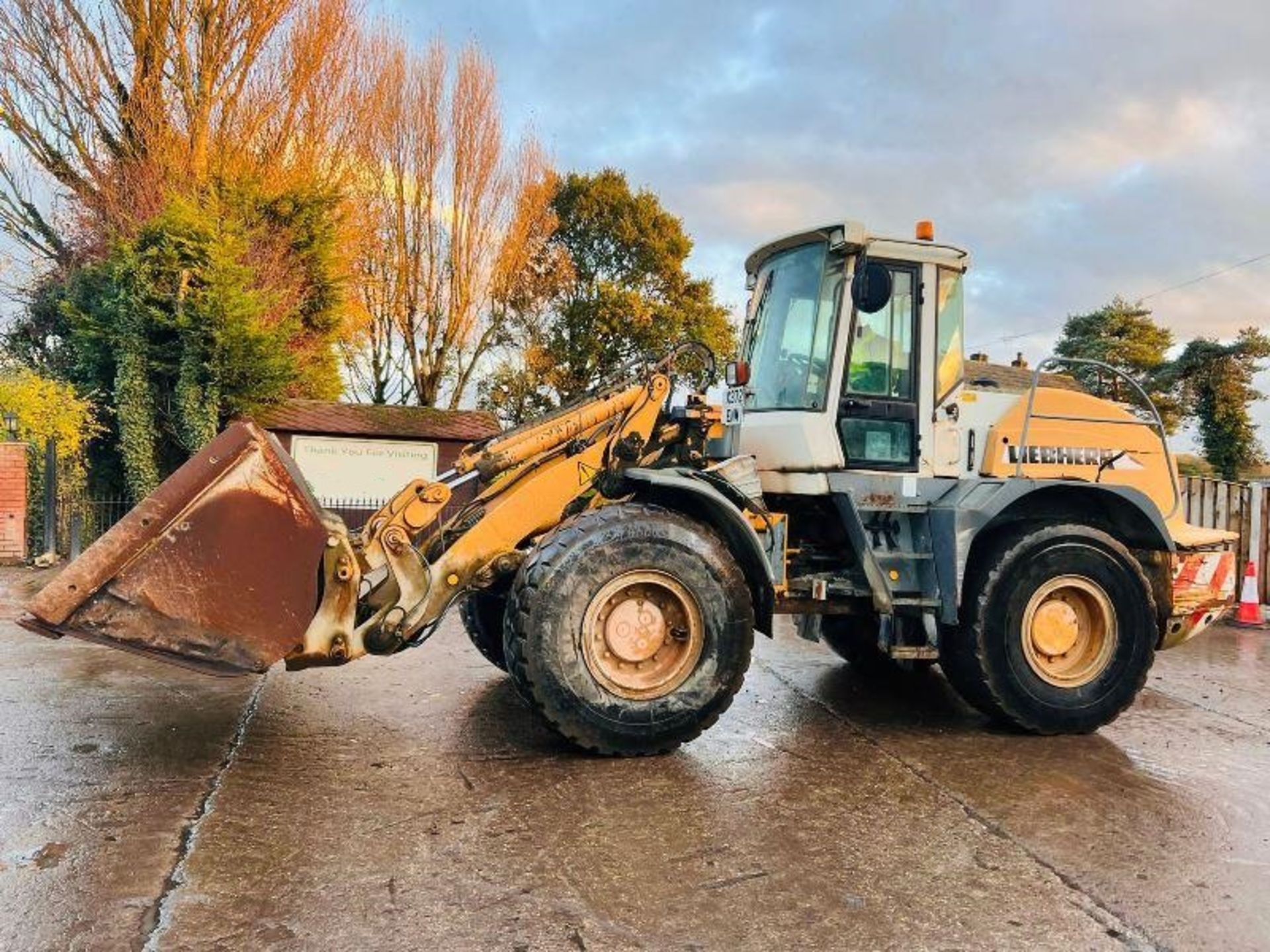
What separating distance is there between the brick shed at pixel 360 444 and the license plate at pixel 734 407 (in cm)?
1077

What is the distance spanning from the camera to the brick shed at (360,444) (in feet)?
51.6

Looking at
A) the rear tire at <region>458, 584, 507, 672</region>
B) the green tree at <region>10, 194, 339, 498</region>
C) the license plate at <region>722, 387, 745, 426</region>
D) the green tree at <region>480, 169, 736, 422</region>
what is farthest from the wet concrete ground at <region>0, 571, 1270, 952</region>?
the green tree at <region>480, 169, 736, 422</region>

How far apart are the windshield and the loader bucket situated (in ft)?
9.22

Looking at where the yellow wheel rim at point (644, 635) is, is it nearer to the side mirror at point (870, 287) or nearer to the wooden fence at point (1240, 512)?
the side mirror at point (870, 287)

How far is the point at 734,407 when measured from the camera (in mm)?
6031

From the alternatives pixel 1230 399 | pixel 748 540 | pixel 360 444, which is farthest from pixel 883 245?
pixel 1230 399

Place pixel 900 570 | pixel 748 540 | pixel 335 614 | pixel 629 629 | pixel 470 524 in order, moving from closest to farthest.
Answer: pixel 335 614 → pixel 629 629 → pixel 748 540 → pixel 470 524 → pixel 900 570

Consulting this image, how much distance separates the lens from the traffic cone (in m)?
10.1

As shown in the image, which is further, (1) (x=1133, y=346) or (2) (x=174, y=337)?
(1) (x=1133, y=346)

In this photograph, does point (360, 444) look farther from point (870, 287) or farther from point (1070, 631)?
point (1070, 631)

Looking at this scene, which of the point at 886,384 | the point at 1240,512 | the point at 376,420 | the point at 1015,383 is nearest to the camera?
the point at 886,384

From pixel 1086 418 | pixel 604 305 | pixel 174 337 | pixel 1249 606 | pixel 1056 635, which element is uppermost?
pixel 604 305

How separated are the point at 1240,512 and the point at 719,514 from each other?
9.23 metres

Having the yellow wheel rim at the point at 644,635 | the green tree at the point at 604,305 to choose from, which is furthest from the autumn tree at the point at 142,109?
the yellow wheel rim at the point at 644,635
